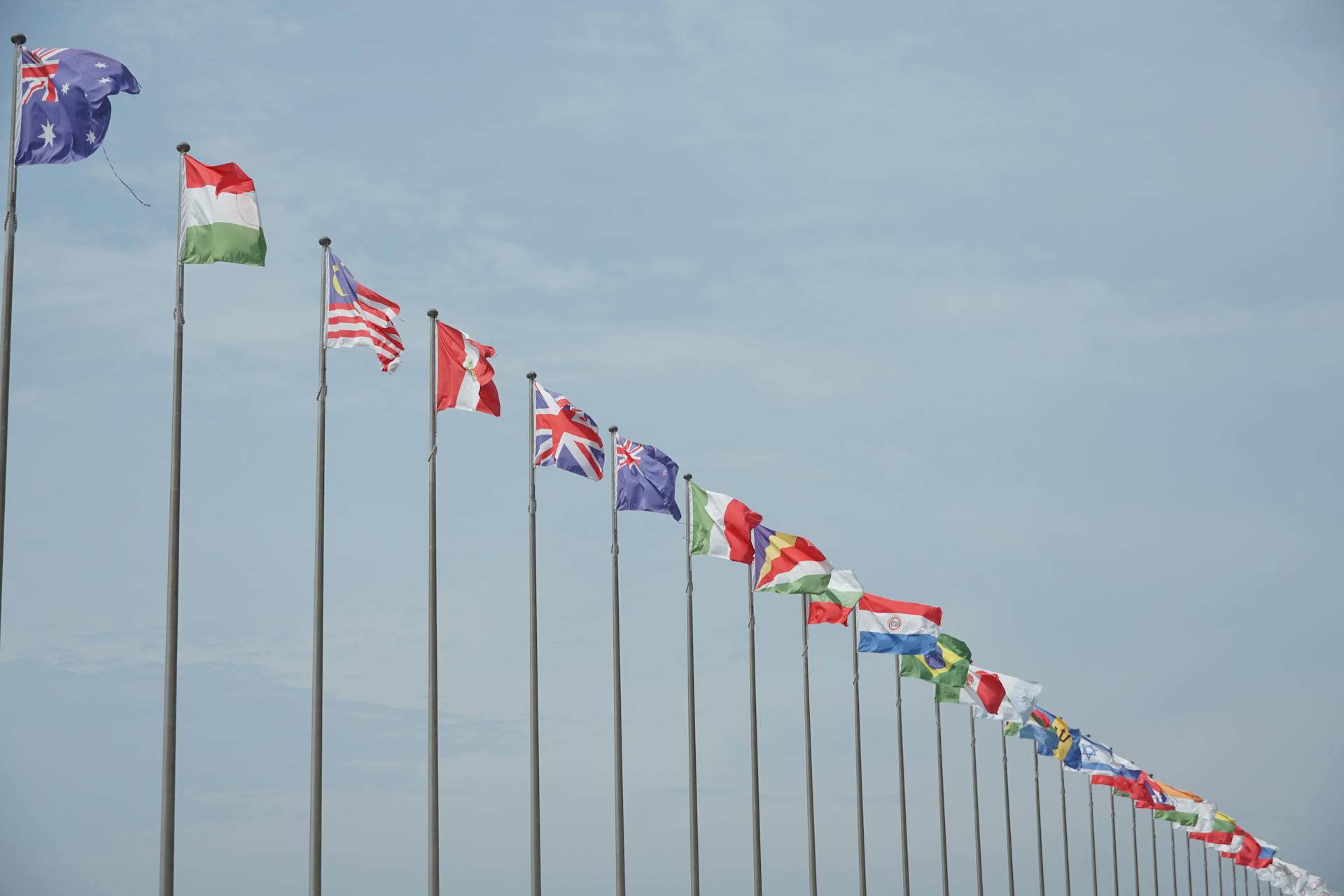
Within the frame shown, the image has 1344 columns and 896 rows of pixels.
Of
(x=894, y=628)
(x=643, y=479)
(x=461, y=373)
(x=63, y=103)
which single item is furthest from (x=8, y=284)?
(x=894, y=628)

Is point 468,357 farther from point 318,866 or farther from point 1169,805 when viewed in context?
point 1169,805

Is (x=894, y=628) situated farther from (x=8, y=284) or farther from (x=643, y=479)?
(x=8, y=284)

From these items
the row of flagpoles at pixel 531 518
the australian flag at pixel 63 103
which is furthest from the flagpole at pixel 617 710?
the australian flag at pixel 63 103

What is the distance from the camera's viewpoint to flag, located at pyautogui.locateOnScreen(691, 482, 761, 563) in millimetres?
41188

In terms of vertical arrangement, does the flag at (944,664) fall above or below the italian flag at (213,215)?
below

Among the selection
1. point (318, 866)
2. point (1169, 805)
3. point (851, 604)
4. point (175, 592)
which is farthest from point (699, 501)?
point (1169, 805)

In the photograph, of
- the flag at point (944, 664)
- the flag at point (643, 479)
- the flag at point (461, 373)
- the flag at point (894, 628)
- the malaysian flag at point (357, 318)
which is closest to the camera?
the malaysian flag at point (357, 318)

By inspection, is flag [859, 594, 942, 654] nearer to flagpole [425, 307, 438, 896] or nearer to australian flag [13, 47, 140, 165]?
flagpole [425, 307, 438, 896]

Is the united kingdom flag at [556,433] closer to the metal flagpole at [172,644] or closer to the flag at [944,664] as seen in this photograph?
the metal flagpole at [172,644]

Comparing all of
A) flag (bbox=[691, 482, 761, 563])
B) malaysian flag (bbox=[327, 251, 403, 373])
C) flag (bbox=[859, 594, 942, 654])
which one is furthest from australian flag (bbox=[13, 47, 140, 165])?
flag (bbox=[859, 594, 942, 654])

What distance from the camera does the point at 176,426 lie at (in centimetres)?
2348

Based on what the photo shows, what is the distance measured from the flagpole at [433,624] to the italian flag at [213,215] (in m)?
6.34

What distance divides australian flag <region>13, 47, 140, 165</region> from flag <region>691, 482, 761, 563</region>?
66.1 ft

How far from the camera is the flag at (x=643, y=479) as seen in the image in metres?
38.2
